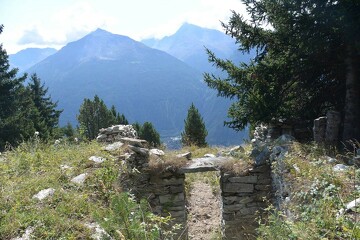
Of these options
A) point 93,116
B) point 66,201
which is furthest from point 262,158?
point 93,116

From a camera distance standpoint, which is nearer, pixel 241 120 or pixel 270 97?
pixel 270 97

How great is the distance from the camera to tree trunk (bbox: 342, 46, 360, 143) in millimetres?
9438

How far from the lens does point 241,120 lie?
11.4m

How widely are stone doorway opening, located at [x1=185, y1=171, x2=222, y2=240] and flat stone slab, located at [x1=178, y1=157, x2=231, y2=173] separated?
1.81 meters

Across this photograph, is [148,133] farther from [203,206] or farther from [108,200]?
[108,200]

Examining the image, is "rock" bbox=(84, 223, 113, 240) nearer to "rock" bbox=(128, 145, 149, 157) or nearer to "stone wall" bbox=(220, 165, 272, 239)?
"rock" bbox=(128, 145, 149, 157)

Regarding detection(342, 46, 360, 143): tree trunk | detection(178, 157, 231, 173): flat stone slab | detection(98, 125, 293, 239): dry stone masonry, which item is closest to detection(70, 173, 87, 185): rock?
detection(98, 125, 293, 239): dry stone masonry

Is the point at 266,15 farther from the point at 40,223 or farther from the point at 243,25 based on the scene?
the point at 40,223

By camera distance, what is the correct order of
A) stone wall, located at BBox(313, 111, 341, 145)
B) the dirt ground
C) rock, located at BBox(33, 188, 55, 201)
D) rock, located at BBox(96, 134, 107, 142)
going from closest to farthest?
rock, located at BBox(33, 188, 55, 201) < stone wall, located at BBox(313, 111, 341, 145) < the dirt ground < rock, located at BBox(96, 134, 107, 142)

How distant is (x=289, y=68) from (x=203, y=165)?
4552 millimetres

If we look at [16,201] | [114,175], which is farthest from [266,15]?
[16,201]

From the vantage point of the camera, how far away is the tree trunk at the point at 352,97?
944 cm

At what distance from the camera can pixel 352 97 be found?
9531 millimetres

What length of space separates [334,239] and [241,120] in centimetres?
764
